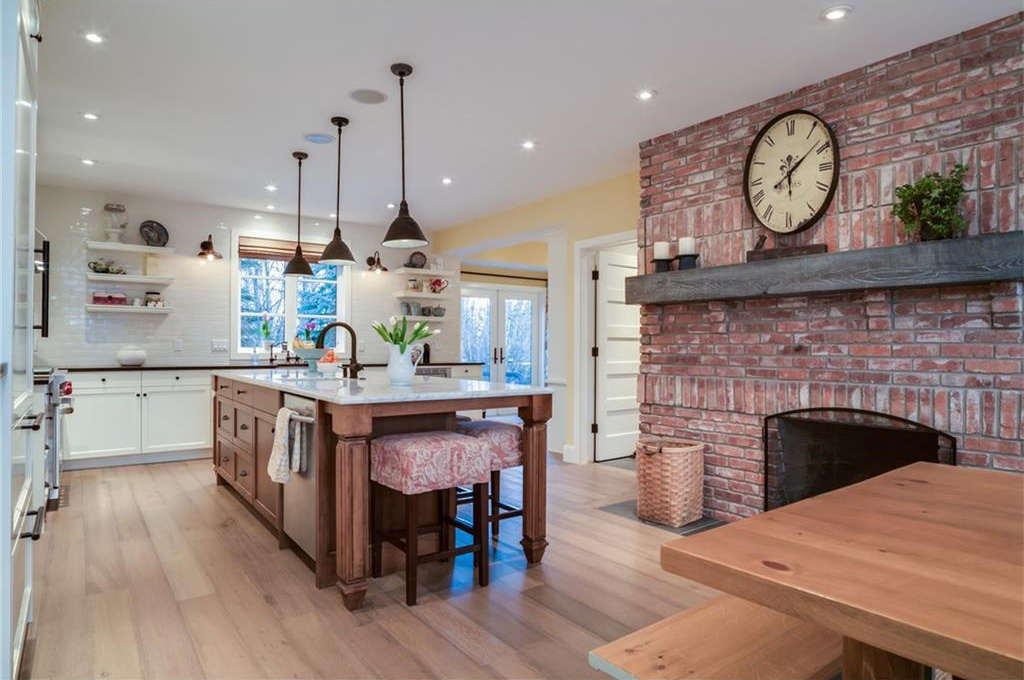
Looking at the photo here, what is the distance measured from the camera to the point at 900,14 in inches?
104

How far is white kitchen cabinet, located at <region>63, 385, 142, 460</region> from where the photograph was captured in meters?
5.18

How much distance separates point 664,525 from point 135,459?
4779mm

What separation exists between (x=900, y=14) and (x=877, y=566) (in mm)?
2778

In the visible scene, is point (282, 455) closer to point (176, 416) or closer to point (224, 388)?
point (224, 388)

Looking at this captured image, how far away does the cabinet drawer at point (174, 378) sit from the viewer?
217 inches

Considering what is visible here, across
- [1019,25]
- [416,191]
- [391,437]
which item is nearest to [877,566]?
[391,437]

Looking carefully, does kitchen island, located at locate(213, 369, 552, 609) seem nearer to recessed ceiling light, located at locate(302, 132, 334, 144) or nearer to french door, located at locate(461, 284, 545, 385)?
recessed ceiling light, located at locate(302, 132, 334, 144)

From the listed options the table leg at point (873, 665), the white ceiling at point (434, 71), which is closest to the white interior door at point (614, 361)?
the white ceiling at point (434, 71)

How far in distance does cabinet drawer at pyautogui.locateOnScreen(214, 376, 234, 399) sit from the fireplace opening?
353 cm

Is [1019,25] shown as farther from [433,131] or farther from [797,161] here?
[433,131]

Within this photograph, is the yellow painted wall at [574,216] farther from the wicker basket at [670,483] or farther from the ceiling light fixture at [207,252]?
the ceiling light fixture at [207,252]

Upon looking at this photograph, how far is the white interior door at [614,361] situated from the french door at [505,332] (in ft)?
11.2

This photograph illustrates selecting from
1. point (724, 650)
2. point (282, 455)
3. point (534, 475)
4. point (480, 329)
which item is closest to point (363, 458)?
point (282, 455)

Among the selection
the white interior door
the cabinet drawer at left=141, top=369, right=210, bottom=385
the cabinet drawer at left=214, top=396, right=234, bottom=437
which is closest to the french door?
the white interior door
